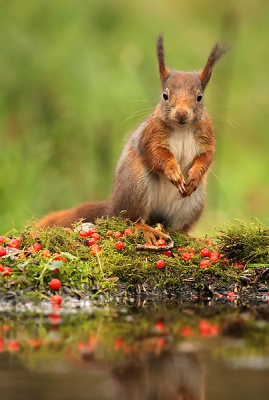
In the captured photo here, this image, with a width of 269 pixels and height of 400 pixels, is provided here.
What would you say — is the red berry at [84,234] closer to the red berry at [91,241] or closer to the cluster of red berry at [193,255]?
the red berry at [91,241]

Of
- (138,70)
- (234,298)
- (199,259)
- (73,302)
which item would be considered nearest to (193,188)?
(199,259)

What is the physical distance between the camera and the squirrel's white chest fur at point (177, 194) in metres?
5.97

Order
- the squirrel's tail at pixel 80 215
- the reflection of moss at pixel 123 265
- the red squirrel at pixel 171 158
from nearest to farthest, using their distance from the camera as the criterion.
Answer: the reflection of moss at pixel 123 265 < the red squirrel at pixel 171 158 < the squirrel's tail at pixel 80 215

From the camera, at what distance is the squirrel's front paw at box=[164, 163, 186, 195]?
573 centimetres

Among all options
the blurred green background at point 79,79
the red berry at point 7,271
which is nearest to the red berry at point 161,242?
the red berry at point 7,271

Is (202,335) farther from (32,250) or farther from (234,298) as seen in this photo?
(32,250)

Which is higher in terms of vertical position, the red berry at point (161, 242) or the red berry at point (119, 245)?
the red berry at point (119, 245)

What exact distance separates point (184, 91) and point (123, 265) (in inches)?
66.1

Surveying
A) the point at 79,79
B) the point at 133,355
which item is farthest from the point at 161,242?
the point at 79,79

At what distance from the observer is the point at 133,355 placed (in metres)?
3.42

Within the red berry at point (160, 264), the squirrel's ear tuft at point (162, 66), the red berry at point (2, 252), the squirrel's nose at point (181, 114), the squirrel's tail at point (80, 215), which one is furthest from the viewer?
the squirrel's tail at point (80, 215)

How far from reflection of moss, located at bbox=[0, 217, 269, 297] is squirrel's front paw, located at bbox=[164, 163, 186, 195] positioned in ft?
1.52

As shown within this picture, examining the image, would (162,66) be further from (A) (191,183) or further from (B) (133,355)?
(B) (133,355)

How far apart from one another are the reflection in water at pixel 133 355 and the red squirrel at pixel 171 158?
5.58 ft
